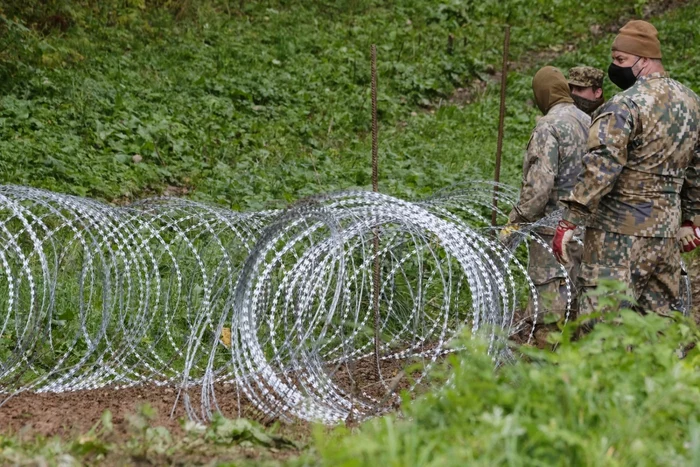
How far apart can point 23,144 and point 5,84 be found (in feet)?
6.49

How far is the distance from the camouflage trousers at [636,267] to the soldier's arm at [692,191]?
27 centimetres

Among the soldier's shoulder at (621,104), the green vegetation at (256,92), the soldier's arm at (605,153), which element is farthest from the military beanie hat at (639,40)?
the green vegetation at (256,92)

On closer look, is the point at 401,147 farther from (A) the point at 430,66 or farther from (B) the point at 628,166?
(B) the point at 628,166

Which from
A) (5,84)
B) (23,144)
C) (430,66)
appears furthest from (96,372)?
(430,66)

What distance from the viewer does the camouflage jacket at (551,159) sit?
23.9 feet

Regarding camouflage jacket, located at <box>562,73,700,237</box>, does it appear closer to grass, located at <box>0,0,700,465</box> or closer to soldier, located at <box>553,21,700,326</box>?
soldier, located at <box>553,21,700,326</box>

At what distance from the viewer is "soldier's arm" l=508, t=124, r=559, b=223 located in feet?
23.9

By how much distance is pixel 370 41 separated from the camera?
17516mm

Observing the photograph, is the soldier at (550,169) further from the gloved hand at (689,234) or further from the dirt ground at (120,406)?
the dirt ground at (120,406)

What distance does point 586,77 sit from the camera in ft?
24.5

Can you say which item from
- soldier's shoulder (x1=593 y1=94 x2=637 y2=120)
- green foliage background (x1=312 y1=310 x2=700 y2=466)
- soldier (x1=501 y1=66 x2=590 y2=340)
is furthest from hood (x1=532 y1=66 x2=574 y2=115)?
green foliage background (x1=312 y1=310 x2=700 y2=466)

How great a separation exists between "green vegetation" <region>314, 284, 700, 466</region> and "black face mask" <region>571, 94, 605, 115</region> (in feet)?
12.7

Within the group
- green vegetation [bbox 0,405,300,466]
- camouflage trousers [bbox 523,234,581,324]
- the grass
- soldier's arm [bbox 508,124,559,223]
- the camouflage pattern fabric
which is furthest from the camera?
the grass

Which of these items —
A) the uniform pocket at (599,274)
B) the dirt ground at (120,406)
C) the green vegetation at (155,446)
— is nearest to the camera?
the green vegetation at (155,446)
